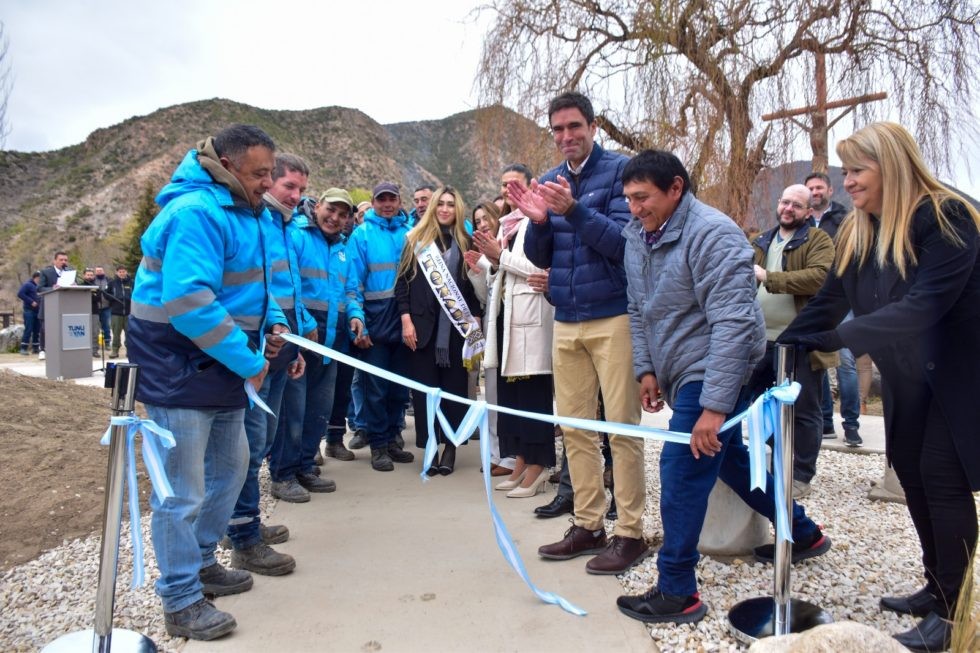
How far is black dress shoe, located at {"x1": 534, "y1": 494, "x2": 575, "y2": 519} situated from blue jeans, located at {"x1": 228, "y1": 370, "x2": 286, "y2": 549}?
1.63 metres

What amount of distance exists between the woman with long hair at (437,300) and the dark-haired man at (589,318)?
1551 millimetres

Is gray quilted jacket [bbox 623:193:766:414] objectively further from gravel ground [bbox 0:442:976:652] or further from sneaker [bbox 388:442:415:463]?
sneaker [bbox 388:442:415:463]

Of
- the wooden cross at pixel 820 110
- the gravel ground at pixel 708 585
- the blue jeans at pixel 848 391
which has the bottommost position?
the gravel ground at pixel 708 585

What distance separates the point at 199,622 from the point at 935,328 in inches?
119

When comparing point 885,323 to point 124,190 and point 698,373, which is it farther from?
point 124,190

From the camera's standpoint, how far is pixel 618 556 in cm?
339

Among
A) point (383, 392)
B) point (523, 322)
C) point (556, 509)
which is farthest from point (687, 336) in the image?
point (383, 392)

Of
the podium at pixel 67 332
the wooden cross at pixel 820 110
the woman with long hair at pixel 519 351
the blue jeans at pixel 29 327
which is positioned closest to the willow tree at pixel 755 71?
the wooden cross at pixel 820 110

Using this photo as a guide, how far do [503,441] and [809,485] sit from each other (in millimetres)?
2125

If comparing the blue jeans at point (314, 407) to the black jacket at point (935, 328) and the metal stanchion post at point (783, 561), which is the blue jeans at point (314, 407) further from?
the black jacket at point (935, 328)

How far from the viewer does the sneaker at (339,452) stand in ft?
18.9

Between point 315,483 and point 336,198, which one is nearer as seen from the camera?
point 315,483

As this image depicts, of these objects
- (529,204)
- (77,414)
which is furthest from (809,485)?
(77,414)

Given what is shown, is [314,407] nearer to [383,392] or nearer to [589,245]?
[383,392]
